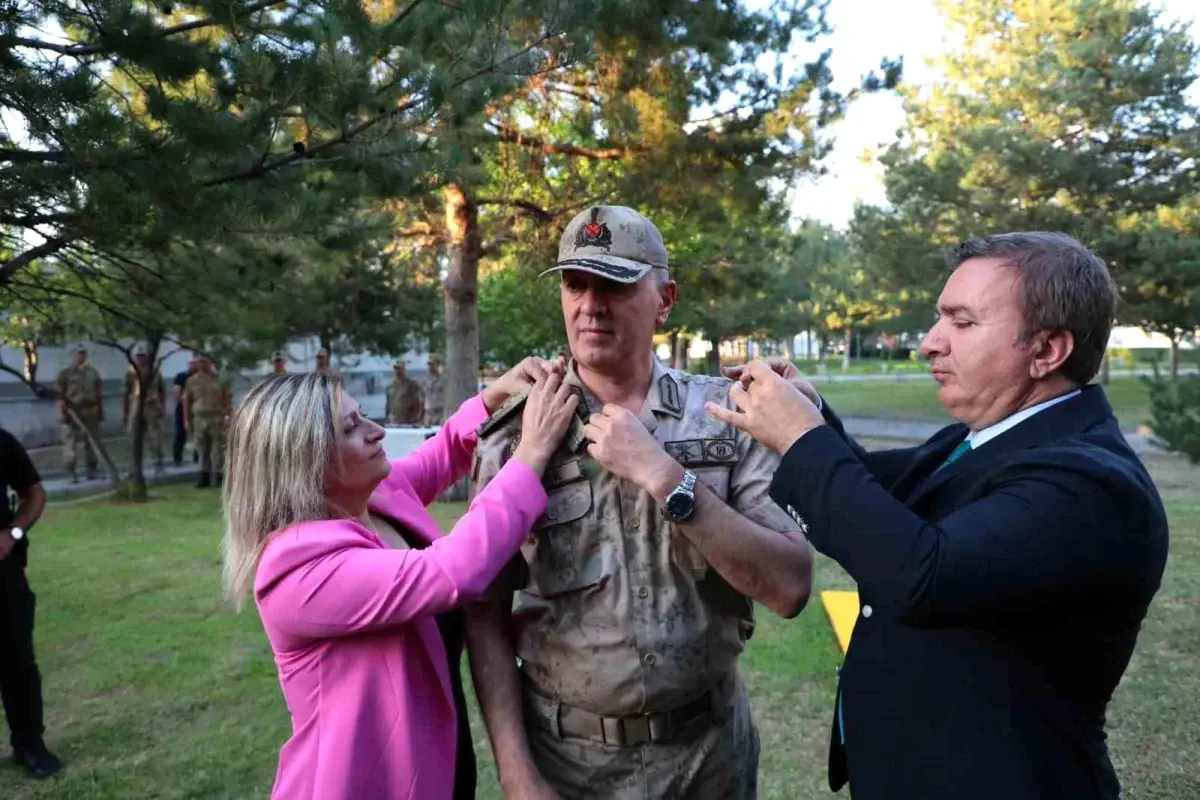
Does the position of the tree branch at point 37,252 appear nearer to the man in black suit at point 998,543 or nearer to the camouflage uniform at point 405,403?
the man in black suit at point 998,543

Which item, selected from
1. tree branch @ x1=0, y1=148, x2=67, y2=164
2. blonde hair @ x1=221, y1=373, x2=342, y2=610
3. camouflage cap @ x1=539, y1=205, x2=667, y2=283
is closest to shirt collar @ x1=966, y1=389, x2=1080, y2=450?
camouflage cap @ x1=539, y1=205, x2=667, y2=283

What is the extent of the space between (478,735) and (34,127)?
12.2 ft

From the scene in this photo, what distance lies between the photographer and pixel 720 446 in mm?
1981

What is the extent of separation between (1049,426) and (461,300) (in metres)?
10.2

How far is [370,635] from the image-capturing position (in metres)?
1.81

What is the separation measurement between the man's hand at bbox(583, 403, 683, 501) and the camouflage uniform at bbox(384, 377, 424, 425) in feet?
48.5

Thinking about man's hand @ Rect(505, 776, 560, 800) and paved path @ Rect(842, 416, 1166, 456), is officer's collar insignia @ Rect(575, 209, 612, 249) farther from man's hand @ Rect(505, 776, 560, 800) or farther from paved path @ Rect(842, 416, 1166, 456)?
paved path @ Rect(842, 416, 1166, 456)

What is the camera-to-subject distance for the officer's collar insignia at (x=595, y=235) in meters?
1.97

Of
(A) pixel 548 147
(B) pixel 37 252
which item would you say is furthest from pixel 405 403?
(B) pixel 37 252

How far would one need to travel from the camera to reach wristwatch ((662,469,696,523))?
1.64m

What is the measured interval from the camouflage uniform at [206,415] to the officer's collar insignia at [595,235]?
12.0 m

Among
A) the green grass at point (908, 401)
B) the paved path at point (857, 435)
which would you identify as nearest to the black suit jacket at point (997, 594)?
the paved path at point (857, 435)

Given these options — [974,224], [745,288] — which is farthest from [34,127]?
[974,224]

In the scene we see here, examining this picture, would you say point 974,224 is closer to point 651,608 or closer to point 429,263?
point 429,263
